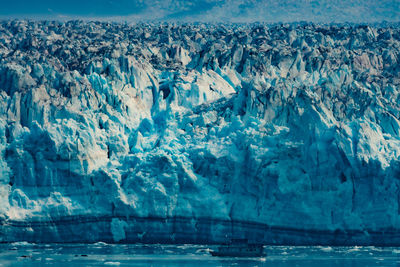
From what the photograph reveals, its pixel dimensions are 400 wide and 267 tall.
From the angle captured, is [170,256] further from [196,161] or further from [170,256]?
[196,161]

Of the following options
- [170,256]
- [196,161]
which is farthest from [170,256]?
[196,161]

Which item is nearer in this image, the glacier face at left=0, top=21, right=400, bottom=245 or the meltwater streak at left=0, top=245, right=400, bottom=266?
the meltwater streak at left=0, top=245, right=400, bottom=266

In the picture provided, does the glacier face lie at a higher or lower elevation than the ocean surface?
higher

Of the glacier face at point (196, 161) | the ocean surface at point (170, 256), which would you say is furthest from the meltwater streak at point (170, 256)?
the glacier face at point (196, 161)

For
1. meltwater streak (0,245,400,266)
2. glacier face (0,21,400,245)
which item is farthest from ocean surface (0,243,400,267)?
glacier face (0,21,400,245)

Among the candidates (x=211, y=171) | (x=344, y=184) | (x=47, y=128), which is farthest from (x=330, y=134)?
(x=47, y=128)

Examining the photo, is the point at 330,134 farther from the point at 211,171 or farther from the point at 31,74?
the point at 31,74

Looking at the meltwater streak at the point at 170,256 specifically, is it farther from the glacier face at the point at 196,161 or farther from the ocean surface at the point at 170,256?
the glacier face at the point at 196,161

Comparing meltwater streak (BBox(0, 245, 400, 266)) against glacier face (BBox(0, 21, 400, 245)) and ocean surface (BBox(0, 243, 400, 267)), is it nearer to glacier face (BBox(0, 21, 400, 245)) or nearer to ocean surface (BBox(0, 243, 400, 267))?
ocean surface (BBox(0, 243, 400, 267))
